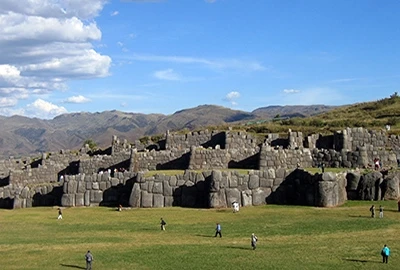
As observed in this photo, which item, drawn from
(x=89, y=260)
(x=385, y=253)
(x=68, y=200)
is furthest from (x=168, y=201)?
(x=385, y=253)

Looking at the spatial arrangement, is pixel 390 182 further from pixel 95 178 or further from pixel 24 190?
pixel 24 190

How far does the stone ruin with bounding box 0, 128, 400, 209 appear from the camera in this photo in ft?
120

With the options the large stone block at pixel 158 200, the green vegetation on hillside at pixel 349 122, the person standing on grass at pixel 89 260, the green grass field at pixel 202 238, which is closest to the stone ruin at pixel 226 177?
the large stone block at pixel 158 200

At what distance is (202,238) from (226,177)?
377 inches

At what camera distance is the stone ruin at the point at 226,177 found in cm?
3644

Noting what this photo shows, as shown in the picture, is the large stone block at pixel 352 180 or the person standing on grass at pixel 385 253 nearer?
the person standing on grass at pixel 385 253

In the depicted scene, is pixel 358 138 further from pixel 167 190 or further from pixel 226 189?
pixel 167 190

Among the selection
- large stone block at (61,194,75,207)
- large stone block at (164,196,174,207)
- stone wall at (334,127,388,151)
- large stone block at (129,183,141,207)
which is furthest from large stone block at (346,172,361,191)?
large stone block at (61,194,75,207)

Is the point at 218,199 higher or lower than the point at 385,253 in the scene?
higher

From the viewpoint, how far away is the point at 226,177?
3728 cm

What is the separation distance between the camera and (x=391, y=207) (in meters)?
33.8

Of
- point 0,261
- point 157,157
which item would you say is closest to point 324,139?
point 157,157

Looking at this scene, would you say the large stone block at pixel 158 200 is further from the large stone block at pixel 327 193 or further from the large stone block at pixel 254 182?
the large stone block at pixel 327 193

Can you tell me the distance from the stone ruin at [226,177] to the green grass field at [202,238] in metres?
1.32
